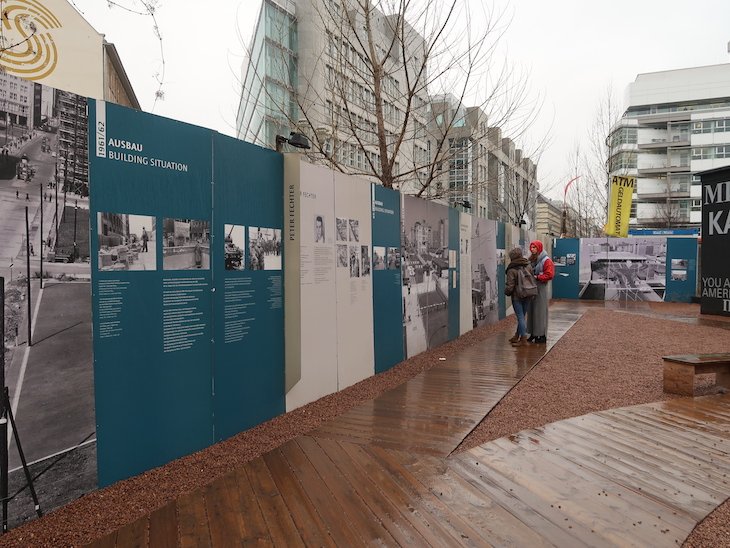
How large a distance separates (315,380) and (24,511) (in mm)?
3137

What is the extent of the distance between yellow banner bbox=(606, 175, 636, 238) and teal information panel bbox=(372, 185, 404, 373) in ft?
55.8

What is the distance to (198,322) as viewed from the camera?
157 inches

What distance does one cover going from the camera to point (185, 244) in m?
3.85

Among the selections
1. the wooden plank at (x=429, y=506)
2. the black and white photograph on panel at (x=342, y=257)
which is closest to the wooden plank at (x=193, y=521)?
the wooden plank at (x=429, y=506)

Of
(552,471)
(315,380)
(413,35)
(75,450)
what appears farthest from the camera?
(413,35)

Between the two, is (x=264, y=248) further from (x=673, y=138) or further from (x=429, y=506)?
(x=673, y=138)

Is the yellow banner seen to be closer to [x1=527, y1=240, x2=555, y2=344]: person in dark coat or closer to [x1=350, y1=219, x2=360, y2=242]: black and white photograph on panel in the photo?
[x1=527, y1=240, x2=555, y2=344]: person in dark coat

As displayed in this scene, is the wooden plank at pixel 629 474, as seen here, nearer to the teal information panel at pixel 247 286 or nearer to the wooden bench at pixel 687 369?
the wooden bench at pixel 687 369

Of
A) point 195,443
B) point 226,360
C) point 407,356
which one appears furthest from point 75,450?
point 407,356

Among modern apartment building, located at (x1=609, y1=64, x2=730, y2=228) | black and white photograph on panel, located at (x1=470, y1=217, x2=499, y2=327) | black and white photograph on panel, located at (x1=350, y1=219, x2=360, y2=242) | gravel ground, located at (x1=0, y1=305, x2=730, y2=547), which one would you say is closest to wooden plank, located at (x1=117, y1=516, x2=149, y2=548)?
gravel ground, located at (x1=0, y1=305, x2=730, y2=547)

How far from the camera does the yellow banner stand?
20922 millimetres

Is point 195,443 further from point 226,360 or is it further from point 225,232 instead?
point 225,232

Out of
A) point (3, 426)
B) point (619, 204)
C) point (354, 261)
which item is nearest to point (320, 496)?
point (3, 426)

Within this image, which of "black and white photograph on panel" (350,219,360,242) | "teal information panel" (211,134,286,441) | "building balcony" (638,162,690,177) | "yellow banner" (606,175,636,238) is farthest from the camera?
"building balcony" (638,162,690,177)
